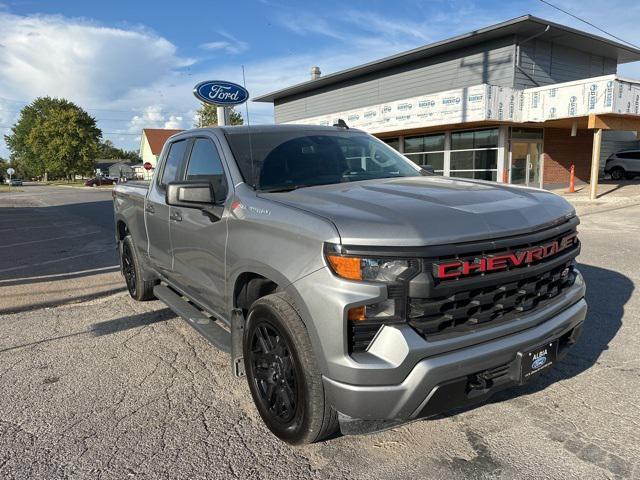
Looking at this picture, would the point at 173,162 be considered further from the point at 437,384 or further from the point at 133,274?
the point at 437,384

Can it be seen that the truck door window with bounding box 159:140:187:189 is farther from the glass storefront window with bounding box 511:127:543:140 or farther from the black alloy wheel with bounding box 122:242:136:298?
the glass storefront window with bounding box 511:127:543:140

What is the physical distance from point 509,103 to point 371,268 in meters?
19.1

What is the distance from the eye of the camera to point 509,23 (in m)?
19.5

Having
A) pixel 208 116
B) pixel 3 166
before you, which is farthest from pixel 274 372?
pixel 3 166

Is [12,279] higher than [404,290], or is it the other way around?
[404,290]

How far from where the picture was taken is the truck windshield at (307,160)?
3377mm

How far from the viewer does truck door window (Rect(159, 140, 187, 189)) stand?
4461mm

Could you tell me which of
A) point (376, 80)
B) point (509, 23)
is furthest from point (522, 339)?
point (376, 80)

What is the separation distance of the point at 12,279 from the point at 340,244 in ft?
22.8

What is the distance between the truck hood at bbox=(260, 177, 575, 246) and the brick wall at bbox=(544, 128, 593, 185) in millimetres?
22475

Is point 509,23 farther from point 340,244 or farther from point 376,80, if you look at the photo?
point 340,244

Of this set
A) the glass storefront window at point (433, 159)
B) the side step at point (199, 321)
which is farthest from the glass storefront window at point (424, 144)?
the side step at point (199, 321)

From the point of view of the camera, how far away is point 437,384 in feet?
7.34

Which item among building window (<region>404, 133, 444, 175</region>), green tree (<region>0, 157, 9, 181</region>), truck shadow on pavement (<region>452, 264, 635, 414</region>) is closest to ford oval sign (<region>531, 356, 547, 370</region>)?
truck shadow on pavement (<region>452, 264, 635, 414</region>)
